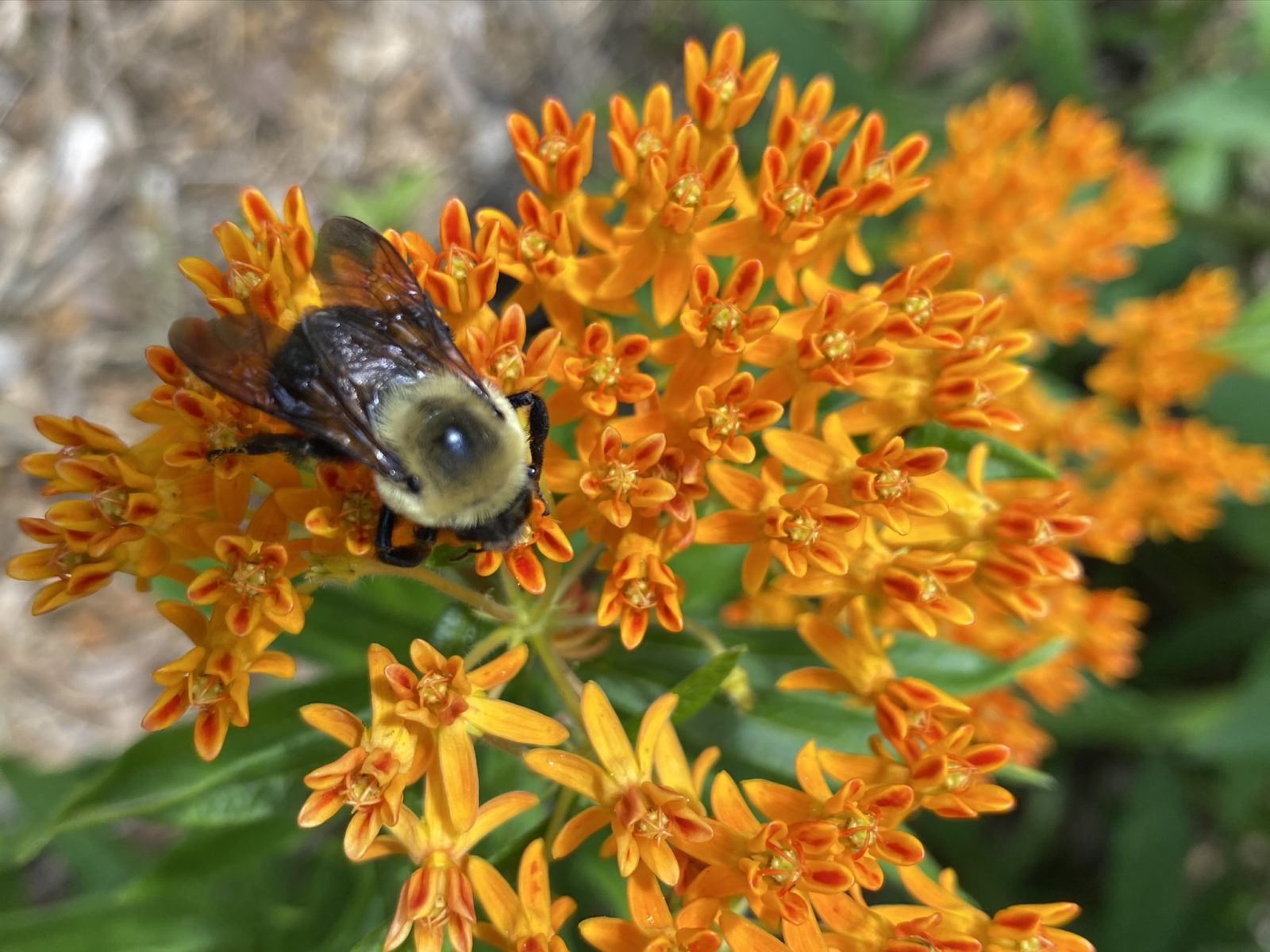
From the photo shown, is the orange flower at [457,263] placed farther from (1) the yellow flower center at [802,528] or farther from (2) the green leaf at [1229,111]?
(2) the green leaf at [1229,111]

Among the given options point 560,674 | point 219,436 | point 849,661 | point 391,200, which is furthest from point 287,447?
point 391,200

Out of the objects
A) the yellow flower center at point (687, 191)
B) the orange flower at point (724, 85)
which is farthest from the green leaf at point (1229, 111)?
the yellow flower center at point (687, 191)

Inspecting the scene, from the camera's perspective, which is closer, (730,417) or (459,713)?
(459,713)

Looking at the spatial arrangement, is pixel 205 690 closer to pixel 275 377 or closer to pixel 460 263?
pixel 275 377

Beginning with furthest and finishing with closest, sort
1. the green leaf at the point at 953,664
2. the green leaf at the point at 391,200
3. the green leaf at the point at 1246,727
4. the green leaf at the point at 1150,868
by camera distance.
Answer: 1. the green leaf at the point at 391,200
2. the green leaf at the point at 1150,868
3. the green leaf at the point at 1246,727
4. the green leaf at the point at 953,664

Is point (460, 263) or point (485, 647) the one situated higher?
point (460, 263)

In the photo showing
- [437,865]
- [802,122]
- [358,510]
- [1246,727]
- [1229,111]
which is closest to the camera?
[437,865]

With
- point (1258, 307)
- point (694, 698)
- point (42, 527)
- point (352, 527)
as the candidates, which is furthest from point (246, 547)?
point (1258, 307)
